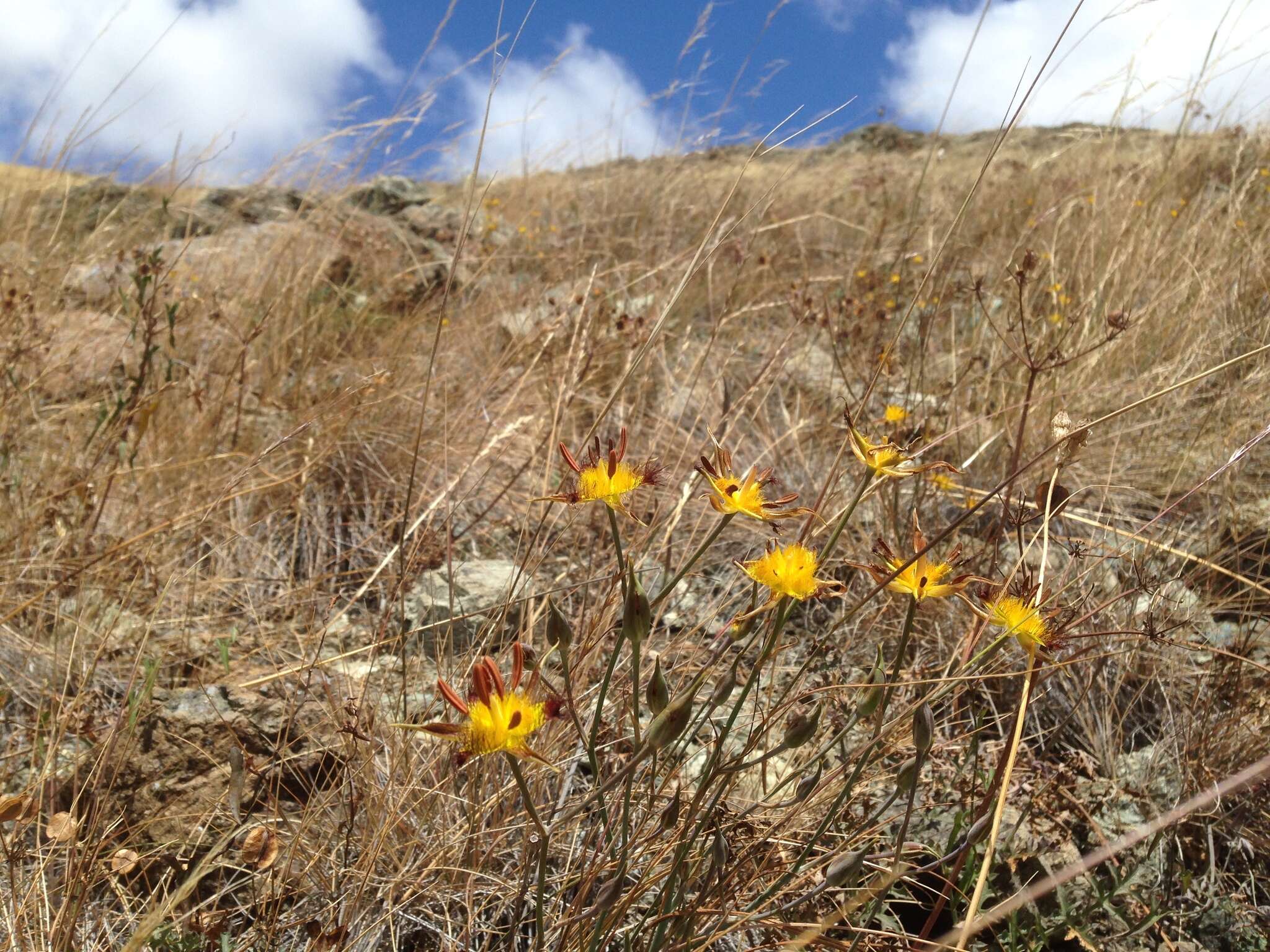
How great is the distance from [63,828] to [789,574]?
3.08 ft

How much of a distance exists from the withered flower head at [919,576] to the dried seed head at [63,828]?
98cm

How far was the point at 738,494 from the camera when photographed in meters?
0.83

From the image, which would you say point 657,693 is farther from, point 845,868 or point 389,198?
point 389,198

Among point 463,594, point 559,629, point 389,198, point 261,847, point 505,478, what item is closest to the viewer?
point 559,629

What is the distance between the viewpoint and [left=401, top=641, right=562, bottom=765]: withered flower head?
26.0 inches

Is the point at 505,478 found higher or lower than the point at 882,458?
lower

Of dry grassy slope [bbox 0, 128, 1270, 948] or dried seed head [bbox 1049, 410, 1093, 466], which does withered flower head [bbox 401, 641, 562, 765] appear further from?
dried seed head [bbox 1049, 410, 1093, 466]

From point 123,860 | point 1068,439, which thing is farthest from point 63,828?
point 1068,439

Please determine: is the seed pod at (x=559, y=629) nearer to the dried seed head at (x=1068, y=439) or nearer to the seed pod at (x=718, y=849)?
the seed pod at (x=718, y=849)

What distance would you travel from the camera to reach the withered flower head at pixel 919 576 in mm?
859

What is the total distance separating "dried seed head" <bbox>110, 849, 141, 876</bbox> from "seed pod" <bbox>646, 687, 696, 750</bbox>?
78 centimetres

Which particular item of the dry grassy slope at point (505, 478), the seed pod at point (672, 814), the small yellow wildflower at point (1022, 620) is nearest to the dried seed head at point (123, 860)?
the dry grassy slope at point (505, 478)

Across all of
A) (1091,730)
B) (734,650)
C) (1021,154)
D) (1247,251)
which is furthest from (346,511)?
(1021,154)

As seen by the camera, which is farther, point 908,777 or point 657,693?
point 908,777
